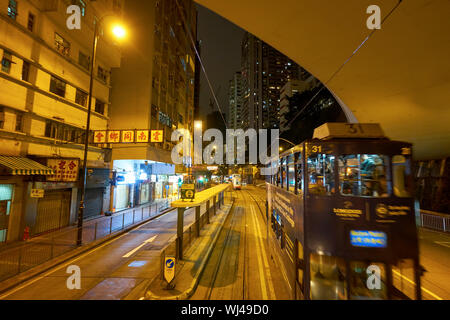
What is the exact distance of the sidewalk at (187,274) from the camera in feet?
18.5

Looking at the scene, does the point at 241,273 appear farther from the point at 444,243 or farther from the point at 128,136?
the point at 128,136

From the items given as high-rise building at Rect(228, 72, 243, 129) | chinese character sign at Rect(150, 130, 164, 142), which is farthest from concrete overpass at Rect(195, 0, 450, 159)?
high-rise building at Rect(228, 72, 243, 129)

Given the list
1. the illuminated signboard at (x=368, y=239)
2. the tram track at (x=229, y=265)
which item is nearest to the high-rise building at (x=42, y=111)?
the tram track at (x=229, y=265)

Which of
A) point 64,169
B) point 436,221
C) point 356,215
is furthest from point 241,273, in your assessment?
point 436,221

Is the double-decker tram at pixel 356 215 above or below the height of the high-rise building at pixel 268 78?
below

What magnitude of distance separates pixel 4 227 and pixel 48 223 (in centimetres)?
246

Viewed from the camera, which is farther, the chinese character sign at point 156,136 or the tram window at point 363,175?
the chinese character sign at point 156,136

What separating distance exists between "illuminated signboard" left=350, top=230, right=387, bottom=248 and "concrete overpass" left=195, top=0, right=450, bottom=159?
22.5 feet

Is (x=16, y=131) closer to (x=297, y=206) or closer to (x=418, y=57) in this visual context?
(x=297, y=206)

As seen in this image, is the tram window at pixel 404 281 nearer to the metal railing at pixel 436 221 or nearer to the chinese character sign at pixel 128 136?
Result: the metal railing at pixel 436 221

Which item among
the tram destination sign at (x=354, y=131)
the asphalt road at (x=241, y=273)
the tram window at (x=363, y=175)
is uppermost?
the tram destination sign at (x=354, y=131)

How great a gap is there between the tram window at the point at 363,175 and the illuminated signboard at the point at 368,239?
0.78 metres

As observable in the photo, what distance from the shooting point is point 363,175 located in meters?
4.45
